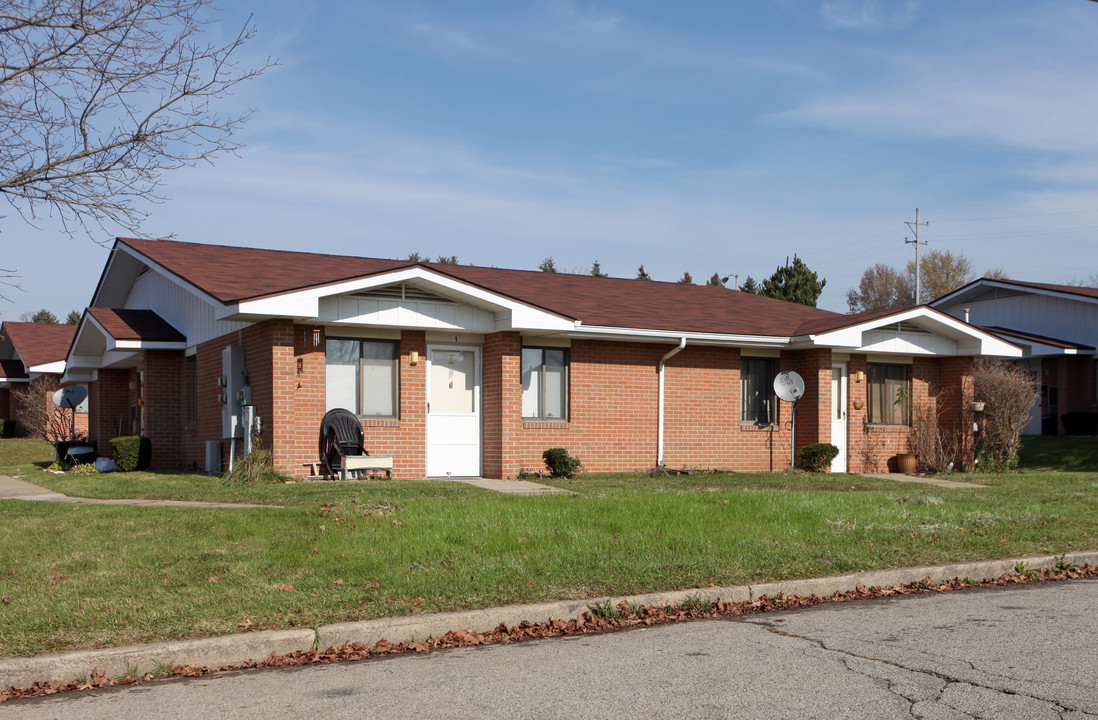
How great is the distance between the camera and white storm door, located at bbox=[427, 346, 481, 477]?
17.6m

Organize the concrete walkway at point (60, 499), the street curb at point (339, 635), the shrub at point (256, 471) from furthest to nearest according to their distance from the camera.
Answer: the shrub at point (256, 471), the concrete walkway at point (60, 499), the street curb at point (339, 635)

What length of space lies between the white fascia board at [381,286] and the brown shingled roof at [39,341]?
21.5 m

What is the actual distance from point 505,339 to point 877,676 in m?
12.0

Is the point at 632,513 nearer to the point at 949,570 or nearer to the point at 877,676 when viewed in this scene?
the point at 949,570

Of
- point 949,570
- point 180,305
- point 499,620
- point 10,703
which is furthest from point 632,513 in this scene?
point 180,305

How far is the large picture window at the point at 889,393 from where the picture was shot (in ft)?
70.7

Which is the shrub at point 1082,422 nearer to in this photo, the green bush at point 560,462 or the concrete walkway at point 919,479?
the concrete walkway at point 919,479

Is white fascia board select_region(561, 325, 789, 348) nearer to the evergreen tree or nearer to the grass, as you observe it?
the grass

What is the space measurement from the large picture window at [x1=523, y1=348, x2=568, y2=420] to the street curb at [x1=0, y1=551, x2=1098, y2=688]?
32.5ft

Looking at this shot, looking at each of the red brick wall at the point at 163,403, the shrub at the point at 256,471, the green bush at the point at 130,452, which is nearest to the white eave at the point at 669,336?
the shrub at the point at 256,471

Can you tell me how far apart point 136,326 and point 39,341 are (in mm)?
18649

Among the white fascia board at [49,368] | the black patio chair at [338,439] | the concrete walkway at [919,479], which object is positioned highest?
the white fascia board at [49,368]

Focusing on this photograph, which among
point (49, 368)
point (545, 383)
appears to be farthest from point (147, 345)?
point (49, 368)

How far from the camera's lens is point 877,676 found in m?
5.90
